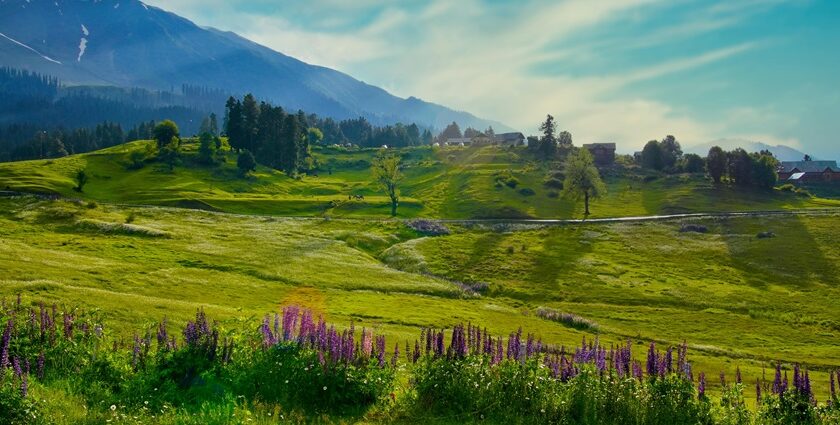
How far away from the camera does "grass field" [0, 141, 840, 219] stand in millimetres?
124188

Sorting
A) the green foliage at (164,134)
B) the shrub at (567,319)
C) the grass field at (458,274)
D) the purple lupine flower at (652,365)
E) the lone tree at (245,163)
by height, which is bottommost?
the shrub at (567,319)

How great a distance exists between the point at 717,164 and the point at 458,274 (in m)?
127

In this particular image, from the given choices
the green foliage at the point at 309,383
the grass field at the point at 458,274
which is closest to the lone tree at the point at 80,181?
the grass field at the point at 458,274

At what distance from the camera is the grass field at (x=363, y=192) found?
124188 mm

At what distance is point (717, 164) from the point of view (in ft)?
550

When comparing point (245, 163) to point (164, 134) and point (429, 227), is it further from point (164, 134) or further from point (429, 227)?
point (429, 227)

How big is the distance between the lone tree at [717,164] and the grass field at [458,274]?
55.5 metres

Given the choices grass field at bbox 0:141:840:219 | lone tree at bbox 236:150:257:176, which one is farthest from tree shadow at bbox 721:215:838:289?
lone tree at bbox 236:150:257:176

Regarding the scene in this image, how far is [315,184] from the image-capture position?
16938cm

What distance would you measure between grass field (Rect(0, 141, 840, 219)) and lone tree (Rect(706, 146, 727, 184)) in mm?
5232

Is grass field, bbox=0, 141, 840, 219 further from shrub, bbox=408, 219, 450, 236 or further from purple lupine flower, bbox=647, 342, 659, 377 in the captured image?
purple lupine flower, bbox=647, 342, 659, 377

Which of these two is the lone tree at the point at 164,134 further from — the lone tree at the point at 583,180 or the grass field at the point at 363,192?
the lone tree at the point at 583,180

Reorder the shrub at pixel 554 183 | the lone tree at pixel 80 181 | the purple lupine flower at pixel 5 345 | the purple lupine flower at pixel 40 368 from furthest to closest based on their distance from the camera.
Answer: the shrub at pixel 554 183, the lone tree at pixel 80 181, the purple lupine flower at pixel 40 368, the purple lupine flower at pixel 5 345

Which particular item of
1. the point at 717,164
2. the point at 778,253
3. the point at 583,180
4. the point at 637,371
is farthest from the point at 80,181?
the point at 717,164
